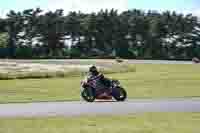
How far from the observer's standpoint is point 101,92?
828 inches

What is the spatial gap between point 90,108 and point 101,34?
81499mm

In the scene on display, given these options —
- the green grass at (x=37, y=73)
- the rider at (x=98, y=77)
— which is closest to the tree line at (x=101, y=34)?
the green grass at (x=37, y=73)

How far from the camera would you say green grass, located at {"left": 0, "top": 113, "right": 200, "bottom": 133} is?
484 inches

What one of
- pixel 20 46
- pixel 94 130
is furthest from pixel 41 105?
pixel 20 46

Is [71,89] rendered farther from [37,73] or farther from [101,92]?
[37,73]

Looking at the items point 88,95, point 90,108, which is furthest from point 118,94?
point 90,108

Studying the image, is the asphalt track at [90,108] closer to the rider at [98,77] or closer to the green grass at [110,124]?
the green grass at [110,124]

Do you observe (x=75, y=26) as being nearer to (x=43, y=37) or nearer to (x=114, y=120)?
(x=43, y=37)

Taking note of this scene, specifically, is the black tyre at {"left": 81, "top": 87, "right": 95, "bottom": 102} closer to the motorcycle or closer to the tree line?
the motorcycle

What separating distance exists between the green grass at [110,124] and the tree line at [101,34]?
76.9 m

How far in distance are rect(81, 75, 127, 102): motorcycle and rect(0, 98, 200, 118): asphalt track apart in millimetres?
1238

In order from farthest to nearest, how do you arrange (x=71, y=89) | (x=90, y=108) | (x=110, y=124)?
(x=71, y=89) < (x=90, y=108) < (x=110, y=124)

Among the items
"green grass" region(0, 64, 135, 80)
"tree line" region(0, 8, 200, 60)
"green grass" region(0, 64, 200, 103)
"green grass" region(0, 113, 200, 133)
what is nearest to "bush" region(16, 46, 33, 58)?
"tree line" region(0, 8, 200, 60)

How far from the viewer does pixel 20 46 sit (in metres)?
93.2
